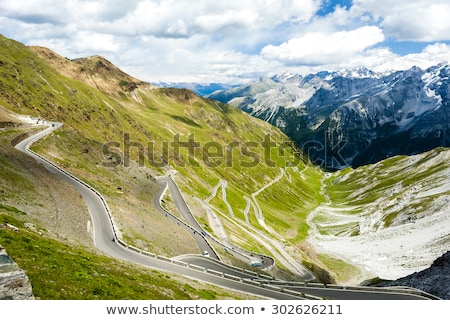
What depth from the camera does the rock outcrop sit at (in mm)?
21484

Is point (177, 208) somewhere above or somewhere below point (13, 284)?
above

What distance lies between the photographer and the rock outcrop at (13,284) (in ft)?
70.5

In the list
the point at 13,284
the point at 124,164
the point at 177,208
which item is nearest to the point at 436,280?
the point at 13,284

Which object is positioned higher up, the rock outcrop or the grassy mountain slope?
the grassy mountain slope

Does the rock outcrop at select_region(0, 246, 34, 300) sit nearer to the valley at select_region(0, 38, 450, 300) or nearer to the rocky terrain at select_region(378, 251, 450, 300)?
the valley at select_region(0, 38, 450, 300)

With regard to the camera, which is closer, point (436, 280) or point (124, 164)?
point (436, 280)

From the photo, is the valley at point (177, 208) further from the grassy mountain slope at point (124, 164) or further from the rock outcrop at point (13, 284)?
the rock outcrop at point (13, 284)

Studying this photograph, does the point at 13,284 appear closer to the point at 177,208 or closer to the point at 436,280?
the point at 436,280

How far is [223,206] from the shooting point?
483 feet

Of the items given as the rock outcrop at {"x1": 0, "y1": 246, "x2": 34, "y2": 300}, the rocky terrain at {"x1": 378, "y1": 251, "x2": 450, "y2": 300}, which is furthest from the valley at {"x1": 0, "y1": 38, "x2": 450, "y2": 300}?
the rocky terrain at {"x1": 378, "y1": 251, "x2": 450, "y2": 300}

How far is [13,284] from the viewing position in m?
22.0

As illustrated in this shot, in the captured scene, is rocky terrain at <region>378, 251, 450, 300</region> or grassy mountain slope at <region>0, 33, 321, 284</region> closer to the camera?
rocky terrain at <region>378, 251, 450, 300</region>
